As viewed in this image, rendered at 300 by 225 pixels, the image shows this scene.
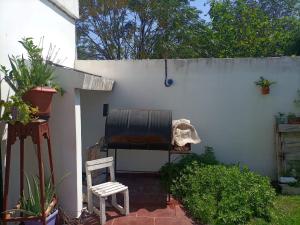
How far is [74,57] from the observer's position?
9469mm

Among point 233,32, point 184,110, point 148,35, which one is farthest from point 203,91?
point 148,35

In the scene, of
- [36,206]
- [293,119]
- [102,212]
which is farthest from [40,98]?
[293,119]

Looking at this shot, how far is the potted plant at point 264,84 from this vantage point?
891cm

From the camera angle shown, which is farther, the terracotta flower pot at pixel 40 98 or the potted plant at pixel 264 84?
the potted plant at pixel 264 84

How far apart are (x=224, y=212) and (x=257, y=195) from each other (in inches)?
34.9

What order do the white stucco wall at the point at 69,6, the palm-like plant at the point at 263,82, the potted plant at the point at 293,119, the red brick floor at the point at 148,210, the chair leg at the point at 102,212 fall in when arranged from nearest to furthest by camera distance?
the chair leg at the point at 102,212 < the red brick floor at the point at 148,210 < the white stucco wall at the point at 69,6 < the potted plant at the point at 293,119 < the palm-like plant at the point at 263,82

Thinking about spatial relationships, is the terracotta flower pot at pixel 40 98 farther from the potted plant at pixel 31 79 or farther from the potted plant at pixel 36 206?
the potted plant at pixel 36 206

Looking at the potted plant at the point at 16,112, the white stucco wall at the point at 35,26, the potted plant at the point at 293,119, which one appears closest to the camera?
the potted plant at the point at 16,112

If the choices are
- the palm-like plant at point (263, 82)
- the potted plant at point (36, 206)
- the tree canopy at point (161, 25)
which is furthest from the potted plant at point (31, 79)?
the tree canopy at point (161, 25)

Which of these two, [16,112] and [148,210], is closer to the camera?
[16,112]

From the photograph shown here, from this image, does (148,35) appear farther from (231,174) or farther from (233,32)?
(231,174)

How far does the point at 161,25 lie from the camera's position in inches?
976

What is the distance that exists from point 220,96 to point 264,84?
3.65 feet

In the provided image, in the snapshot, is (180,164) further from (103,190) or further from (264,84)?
(264,84)
